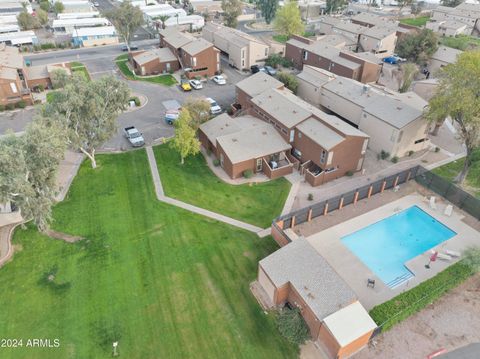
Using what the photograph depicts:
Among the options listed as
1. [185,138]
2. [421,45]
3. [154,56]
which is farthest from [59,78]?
[421,45]

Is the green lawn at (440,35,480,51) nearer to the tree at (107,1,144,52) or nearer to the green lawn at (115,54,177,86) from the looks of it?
the green lawn at (115,54,177,86)

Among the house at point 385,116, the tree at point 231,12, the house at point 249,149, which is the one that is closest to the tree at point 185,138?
the house at point 249,149

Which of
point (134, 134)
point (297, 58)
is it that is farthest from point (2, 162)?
point (297, 58)

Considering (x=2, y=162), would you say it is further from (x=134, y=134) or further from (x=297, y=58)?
(x=297, y=58)

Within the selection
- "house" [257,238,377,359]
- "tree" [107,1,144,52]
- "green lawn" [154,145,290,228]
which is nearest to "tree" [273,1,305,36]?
"tree" [107,1,144,52]

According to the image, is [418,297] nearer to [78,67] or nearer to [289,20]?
[78,67]

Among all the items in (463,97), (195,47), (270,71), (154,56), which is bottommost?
(270,71)

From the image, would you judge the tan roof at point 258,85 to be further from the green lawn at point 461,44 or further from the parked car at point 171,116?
the green lawn at point 461,44

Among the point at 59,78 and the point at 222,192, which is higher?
the point at 59,78

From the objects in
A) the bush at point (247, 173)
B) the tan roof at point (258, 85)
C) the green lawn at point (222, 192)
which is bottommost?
the green lawn at point (222, 192)
